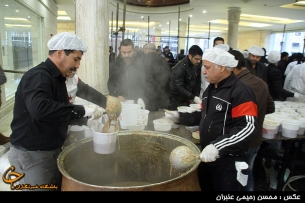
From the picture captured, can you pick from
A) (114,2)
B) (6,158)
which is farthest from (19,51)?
(6,158)

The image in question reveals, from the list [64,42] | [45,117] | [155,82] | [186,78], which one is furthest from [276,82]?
[45,117]

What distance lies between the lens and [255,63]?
483 cm

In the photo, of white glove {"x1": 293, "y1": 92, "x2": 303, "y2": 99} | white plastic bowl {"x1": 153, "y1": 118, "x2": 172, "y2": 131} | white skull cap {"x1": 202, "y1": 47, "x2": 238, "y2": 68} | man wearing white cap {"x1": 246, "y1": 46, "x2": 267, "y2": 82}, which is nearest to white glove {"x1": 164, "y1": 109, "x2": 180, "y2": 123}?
white plastic bowl {"x1": 153, "y1": 118, "x2": 172, "y2": 131}

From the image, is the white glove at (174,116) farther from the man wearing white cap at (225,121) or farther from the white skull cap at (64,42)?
the white skull cap at (64,42)

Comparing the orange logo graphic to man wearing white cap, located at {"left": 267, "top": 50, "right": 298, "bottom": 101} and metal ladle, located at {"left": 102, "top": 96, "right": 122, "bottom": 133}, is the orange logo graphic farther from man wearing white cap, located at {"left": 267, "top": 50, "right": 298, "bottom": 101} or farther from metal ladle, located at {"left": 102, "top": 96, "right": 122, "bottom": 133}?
man wearing white cap, located at {"left": 267, "top": 50, "right": 298, "bottom": 101}

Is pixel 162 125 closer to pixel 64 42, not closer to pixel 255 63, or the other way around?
pixel 64 42

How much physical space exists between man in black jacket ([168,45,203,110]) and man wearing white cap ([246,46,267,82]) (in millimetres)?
1102

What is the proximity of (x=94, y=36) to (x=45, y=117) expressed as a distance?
8.48 feet

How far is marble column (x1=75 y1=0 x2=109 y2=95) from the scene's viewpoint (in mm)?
3984

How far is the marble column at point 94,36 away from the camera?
398 cm

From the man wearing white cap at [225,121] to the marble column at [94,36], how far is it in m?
2.29

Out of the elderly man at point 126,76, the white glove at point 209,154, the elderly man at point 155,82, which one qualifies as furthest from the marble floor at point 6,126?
the white glove at point 209,154

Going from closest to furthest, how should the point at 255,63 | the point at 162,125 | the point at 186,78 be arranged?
1. the point at 162,125
2. the point at 186,78
3. the point at 255,63

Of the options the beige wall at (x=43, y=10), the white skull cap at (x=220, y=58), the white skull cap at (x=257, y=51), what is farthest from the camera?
the beige wall at (x=43, y=10)
